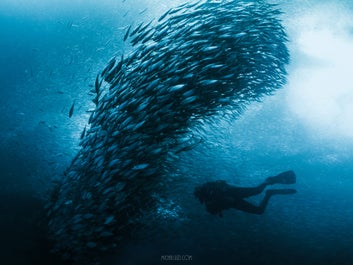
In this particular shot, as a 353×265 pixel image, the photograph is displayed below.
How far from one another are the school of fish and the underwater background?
2.28 ft

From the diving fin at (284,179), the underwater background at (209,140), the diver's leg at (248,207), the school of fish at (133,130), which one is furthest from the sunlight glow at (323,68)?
the diver's leg at (248,207)

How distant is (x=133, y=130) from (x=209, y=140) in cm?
511

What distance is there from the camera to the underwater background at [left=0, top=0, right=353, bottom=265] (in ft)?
20.4

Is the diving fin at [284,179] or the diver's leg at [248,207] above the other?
the diving fin at [284,179]

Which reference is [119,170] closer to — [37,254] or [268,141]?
[37,254]

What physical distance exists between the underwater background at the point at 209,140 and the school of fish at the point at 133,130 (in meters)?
0.69

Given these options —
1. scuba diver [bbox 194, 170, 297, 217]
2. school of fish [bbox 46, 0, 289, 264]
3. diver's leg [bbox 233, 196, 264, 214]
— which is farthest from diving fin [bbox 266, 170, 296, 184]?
school of fish [bbox 46, 0, 289, 264]

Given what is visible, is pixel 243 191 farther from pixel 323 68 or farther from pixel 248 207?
pixel 323 68

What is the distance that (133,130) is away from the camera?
16.2 ft

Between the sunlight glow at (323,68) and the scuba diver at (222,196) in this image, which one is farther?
the sunlight glow at (323,68)

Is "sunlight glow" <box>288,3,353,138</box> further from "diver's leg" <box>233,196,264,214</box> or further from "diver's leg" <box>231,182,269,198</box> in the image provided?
"diver's leg" <box>233,196,264,214</box>

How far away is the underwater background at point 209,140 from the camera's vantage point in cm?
621

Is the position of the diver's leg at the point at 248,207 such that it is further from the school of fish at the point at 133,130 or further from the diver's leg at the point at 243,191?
the school of fish at the point at 133,130

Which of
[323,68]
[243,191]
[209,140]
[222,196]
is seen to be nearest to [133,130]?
[222,196]
